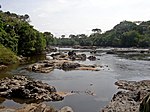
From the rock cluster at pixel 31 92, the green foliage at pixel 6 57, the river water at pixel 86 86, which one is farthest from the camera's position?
the green foliage at pixel 6 57

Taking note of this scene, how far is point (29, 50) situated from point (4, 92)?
58.9m

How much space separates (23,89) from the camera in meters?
40.0

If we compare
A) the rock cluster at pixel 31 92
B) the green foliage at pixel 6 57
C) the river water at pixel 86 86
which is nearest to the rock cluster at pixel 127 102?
the river water at pixel 86 86

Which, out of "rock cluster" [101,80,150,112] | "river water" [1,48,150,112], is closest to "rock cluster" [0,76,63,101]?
"river water" [1,48,150,112]

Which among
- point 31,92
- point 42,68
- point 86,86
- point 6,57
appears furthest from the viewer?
point 6,57

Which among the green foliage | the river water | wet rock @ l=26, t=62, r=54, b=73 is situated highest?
the green foliage

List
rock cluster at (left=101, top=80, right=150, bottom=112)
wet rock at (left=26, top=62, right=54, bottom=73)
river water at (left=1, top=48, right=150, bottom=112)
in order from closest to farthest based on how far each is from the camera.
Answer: rock cluster at (left=101, top=80, right=150, bottom=112) → river water at (left=1, top=48, right=150, bottom=112) → wet rock at (left=26, top=62, right=54, bottom=73)

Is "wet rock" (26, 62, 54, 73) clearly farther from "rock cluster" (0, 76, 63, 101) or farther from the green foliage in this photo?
"rock cluster" (0, 76, 63, 101)

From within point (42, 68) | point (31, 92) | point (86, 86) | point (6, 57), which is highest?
point (6, 57)

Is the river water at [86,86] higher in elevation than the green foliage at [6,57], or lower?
lower

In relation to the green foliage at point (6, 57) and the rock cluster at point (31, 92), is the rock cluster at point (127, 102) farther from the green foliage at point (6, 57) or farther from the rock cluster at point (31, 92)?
the green foliage at point (6, 57)

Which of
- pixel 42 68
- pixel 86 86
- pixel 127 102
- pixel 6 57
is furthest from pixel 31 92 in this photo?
pixel 6 57

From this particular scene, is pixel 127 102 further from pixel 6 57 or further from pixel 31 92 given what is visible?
pixel 6 57

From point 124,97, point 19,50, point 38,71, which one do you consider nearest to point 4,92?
point 124,97
